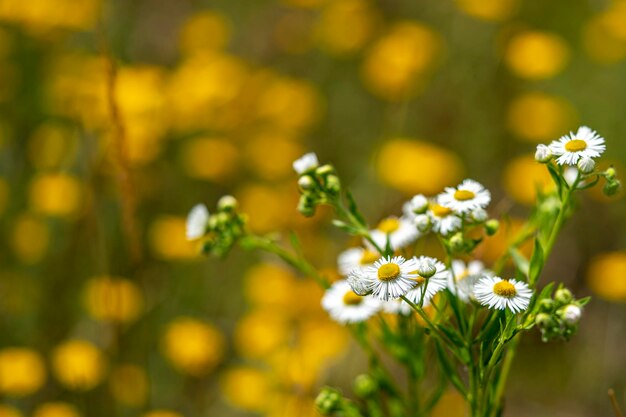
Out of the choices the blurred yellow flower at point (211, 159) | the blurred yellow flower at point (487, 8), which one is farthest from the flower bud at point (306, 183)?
the blurred yellow flower at point (487, 8)

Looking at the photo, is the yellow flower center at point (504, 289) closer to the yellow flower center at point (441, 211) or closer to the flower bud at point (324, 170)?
the yellow flower center at point (441, 211)

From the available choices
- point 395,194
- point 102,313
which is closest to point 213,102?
point 395,194

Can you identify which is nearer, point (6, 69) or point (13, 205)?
point (13, 205)

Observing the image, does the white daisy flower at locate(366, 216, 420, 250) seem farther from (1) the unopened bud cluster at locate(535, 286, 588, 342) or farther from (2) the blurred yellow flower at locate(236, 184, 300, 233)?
(2) the blurred yellow flower at locate(236, 184, 300, 233)

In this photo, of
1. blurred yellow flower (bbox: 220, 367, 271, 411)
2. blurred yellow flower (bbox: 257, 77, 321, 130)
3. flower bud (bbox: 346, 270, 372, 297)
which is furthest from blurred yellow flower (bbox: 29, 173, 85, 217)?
flower bud (bbox: 346, 270, 372, 297)

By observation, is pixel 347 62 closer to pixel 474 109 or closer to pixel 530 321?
pixel 474 109

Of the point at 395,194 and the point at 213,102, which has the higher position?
the point at 213,102
